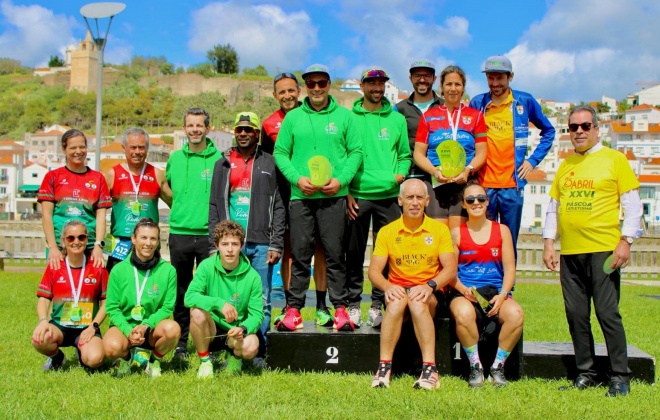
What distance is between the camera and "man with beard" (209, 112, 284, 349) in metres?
5.84

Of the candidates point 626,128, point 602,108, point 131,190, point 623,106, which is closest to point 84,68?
point 626,128

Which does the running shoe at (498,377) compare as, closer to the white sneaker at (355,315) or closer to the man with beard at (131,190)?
the white sneaker at (355,315)

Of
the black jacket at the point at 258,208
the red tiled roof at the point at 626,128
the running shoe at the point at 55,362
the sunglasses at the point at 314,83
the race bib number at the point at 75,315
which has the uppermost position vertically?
the red tiled roof at the point at 626,128

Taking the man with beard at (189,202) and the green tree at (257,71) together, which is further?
the green tree at (257,71)

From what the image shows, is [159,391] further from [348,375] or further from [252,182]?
[252,182]

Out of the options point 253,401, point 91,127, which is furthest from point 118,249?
point 91,127

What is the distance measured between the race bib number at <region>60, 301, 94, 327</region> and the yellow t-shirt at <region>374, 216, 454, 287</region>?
2.38m

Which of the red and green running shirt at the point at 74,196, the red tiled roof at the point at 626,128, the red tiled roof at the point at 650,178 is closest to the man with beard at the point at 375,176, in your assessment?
the red and green running shirt at the point at 74,196

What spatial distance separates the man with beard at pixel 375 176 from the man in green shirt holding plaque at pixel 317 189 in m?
0.15

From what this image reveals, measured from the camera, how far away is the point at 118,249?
19.8ft

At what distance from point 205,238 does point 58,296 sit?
1.30 meters

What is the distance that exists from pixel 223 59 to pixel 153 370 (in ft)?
450

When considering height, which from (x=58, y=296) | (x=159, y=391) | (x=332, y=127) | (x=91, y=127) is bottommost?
(x=159, y=391)

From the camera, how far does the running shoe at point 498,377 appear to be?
205 inches
